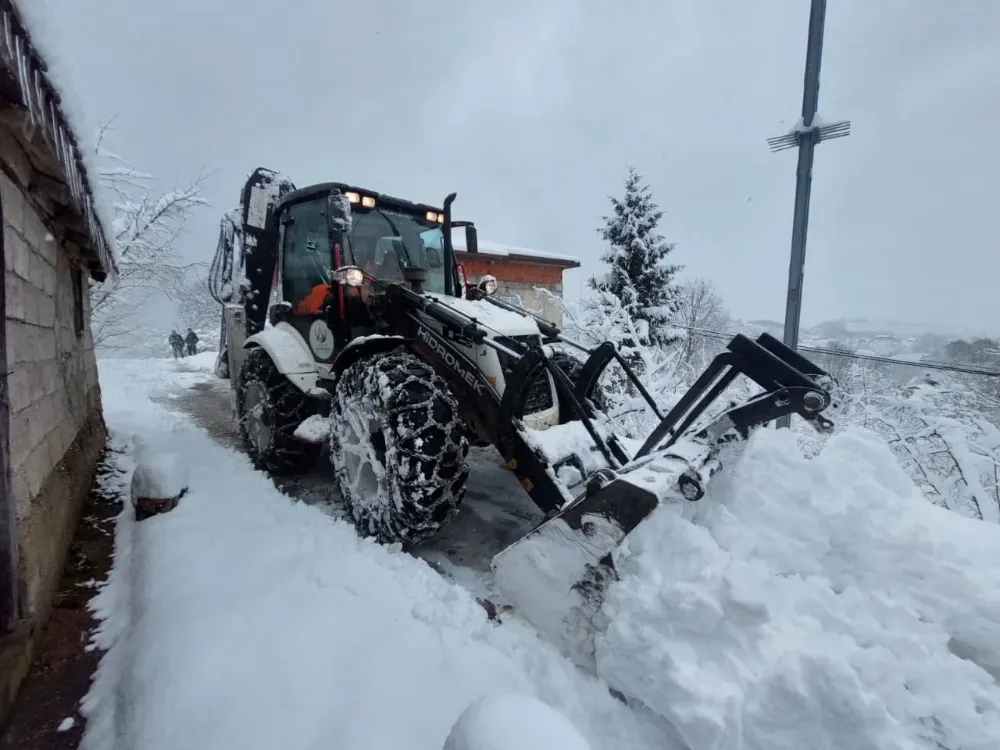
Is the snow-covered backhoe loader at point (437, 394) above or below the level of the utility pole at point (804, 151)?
below

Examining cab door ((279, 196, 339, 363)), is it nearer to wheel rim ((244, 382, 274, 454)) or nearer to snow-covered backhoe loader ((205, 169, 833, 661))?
snow-covered backhoe loader ((205, 169, 833, 661))

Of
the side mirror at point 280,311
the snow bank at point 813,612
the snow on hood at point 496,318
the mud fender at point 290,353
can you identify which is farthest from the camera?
the side mirror at point 280,311

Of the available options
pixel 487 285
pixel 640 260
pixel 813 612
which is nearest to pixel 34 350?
pixel 487 285

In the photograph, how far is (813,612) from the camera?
1855 mm

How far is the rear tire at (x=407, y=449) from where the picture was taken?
2969mm

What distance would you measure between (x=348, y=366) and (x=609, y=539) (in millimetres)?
2473

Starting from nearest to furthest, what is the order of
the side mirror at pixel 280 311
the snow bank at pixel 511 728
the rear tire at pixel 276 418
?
the snow bank at pixel 511 728, the rear tire at pixel 276 418, the side mirror at pixel 280 311

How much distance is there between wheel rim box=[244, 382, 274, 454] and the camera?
15.6ft

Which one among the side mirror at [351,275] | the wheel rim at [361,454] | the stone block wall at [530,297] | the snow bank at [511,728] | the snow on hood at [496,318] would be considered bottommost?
the snow bank at [511,728]

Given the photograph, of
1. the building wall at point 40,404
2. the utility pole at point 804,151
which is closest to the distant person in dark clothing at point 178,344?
the building wall at point 40,404

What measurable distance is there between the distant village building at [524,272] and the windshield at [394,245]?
1244cm

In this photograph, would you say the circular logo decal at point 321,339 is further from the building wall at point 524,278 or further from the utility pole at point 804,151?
the building wall at point 524,278

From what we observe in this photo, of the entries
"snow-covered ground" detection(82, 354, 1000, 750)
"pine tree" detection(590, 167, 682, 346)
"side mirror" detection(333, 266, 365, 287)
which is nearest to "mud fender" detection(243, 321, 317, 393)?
"side mirror" detection(333, 266, 365, 287)

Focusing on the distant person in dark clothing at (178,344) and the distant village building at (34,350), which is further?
the distant person in dark clothing at (178,344)
